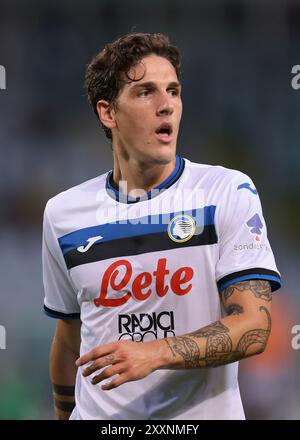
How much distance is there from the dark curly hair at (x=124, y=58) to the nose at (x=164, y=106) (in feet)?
0.67

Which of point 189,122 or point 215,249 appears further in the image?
point 189,122

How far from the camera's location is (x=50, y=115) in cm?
711

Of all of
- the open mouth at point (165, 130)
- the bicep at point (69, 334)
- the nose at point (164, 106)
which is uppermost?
the nose at point (164, 106)

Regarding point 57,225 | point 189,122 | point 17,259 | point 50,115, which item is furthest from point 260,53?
point 57,225

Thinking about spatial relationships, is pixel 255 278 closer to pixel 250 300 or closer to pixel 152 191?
pixel 250 300

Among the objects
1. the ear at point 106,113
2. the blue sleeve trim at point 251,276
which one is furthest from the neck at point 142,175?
the blue sleeve trim at point 251,276

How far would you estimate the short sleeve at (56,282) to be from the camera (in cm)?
359

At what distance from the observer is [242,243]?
3098 millimetres

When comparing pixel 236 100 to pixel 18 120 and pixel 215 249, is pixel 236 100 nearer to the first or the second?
pixel 18 120

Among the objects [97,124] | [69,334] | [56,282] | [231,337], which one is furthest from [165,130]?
[97,124]

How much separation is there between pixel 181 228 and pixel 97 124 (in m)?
4.12

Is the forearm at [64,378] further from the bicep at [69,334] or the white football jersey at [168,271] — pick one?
the white football jersey at [168,271]

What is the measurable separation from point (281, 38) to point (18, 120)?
8.16 ft

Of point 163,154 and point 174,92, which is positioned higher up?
point 174,92
